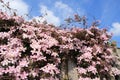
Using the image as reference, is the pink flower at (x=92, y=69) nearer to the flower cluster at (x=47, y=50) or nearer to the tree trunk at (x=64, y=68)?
the flower cluster at (x=47, y=50)

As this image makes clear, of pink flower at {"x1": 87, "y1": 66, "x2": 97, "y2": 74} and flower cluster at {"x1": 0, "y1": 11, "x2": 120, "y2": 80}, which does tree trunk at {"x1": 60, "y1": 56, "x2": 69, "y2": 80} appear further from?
pink flower at {"x1": 87, "y1": 66, "x2": 97, "y2": 74}

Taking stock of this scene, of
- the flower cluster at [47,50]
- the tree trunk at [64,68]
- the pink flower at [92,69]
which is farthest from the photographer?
the pink flower at [92,69]

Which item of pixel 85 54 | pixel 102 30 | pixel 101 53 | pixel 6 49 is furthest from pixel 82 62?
pixel 6 49

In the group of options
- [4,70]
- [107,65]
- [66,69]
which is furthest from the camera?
[107,65]

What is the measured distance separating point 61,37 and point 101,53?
2.89 feet

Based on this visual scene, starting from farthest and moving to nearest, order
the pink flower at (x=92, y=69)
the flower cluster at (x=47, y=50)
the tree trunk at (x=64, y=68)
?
the pink flower at (x=92, y=69) → the tree trunk at (x=64, y=68) → the flower cluster at (x=47, y=50)

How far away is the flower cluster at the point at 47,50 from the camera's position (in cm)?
449

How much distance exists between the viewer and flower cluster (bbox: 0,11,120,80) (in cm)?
449

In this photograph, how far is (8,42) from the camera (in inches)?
183

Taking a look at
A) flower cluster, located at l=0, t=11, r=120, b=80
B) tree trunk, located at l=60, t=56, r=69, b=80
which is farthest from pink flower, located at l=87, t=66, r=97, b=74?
tree trunk, located at l=60, t=56, r=69, b=80

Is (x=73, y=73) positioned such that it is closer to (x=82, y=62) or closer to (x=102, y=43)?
(x=82, y=62)

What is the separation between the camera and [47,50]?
4.68m

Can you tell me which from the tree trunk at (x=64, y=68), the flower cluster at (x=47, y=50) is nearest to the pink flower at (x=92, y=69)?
the flower cluster at (x=47, y=50)

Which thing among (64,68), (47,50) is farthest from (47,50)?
(64,68)
